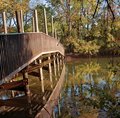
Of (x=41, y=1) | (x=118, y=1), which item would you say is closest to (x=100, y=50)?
(x=41, y=1)

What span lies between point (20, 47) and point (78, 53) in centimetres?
3858

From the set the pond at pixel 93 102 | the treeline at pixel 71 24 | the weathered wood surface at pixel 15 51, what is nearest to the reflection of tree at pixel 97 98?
the pond at pixel 93 102

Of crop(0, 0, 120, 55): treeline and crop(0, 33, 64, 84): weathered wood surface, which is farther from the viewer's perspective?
crop(0, 0, 120, 55): treeline

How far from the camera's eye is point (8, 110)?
12961 mm

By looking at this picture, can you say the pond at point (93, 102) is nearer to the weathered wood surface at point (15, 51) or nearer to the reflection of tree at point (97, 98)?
the reflection of tree at point (97, 98)

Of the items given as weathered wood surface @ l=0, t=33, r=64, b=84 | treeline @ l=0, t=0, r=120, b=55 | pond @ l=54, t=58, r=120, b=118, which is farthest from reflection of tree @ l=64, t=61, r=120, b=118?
treeline @ l=0, t=0, r=120, b=55

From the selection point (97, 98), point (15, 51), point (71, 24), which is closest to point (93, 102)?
point (97, 98)

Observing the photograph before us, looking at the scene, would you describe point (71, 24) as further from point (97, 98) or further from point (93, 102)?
point (93, 102)

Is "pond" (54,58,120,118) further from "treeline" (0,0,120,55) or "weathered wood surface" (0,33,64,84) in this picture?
"treeline" (0,0,120,55)

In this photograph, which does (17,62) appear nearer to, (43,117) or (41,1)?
(43,117)

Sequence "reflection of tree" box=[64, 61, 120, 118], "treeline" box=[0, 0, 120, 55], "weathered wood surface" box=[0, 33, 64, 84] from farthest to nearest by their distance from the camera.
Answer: "treeline" box=[0, 0, 120, 55] < "weathered wood surface" box=[0, 33, 64, 84] < "reflection of tree" box=[64, 61, 120, 118]

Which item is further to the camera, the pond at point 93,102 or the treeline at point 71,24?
the treeline at point 71,24

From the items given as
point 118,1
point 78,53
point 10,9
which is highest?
point 10,9

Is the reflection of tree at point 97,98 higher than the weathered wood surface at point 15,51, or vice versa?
the weathered wood surface at point 15,51
